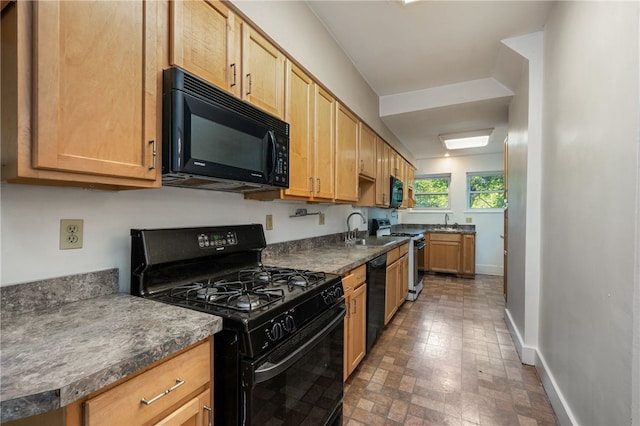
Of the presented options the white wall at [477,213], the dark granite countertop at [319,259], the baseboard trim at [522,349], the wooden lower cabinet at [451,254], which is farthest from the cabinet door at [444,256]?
the dark granite countertop at [319,259]

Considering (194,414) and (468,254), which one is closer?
(194,414)

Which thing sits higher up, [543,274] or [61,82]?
[61,82]

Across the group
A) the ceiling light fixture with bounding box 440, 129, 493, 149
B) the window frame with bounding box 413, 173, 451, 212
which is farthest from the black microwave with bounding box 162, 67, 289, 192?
the window frame with bounding box 413, 173, 451, 212

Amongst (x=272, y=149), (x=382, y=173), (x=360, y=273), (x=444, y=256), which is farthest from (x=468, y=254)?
(x=272, y=149)

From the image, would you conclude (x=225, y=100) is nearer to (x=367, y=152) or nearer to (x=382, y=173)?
(x=367, y=152)

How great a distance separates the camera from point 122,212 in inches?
48.8

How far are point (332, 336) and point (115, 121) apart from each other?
1310 mm

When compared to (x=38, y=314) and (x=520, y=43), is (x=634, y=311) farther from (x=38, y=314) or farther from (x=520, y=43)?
(x=520, y=43)

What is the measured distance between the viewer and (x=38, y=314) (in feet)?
3.05

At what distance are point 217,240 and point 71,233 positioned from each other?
589 millimetres

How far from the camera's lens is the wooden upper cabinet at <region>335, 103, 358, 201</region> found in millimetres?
2485

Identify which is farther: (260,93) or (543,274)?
(543,274)

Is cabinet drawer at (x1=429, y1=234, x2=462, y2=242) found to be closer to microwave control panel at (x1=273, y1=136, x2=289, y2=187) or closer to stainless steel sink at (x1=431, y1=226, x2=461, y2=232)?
stainless steel sink at (x1=431, y1=226, x2=461, y2=232)

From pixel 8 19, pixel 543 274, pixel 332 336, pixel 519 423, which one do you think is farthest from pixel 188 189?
pixel 543 274
